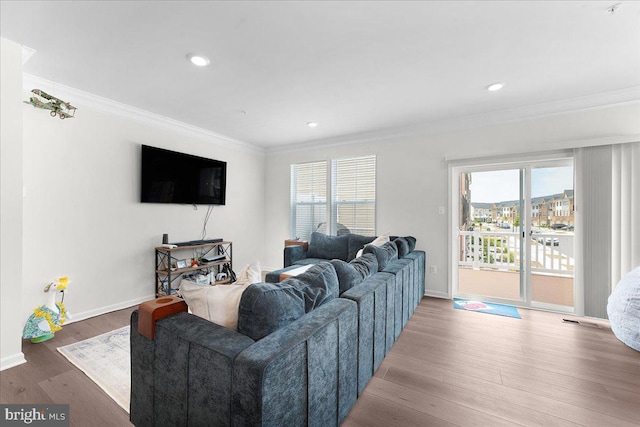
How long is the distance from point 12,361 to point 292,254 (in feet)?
9.79

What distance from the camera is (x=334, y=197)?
15.9 feet

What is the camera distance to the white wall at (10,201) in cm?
204

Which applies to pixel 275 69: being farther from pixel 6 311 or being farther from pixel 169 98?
pixel 6 311

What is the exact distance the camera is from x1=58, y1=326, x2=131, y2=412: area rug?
1807 millimetres

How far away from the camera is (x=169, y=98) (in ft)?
10.1

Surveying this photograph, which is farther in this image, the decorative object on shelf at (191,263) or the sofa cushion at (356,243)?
the sofa cushion at (356,243)

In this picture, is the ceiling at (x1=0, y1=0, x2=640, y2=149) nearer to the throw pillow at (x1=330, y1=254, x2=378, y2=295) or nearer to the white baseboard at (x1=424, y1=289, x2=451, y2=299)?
the throw pillow at (x1=330, y1=254, x2=378, y2=295)

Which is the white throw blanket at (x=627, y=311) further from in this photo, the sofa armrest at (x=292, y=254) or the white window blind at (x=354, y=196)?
the sofa armrest at (x=292, y=254)

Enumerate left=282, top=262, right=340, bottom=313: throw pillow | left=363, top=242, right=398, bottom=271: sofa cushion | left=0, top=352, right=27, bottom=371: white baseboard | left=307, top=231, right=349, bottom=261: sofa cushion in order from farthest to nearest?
left=307, top=231, right=349, bottom=261: sofa cushion < left=363, top=242, right=398, bottom=271: sofa cushion < left=0, top=352, right=27, bottom=371: white baseboard < left=282, top=262, right=340, bottom=313: throw pillow

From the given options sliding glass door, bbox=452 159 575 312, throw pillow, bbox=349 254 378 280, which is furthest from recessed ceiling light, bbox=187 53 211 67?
sliding glass door, bbox=452 159 575 312

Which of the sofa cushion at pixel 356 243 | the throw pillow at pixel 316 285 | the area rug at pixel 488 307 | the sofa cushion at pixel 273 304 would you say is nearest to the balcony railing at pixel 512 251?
the area rug at pixel 488 307

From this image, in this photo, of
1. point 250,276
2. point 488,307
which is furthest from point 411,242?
point 250,276

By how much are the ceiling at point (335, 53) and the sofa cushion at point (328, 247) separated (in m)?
1.98

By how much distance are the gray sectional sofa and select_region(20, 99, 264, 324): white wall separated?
2.24 meters
